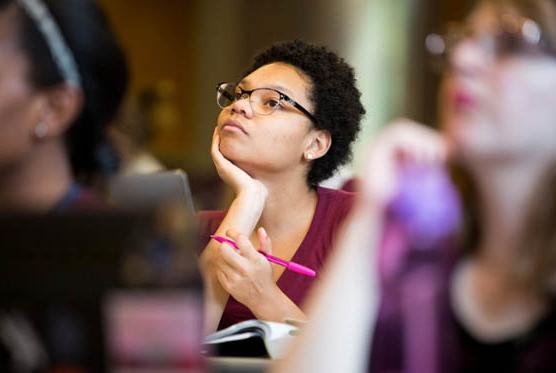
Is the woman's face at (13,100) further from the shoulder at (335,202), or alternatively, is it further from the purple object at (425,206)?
the shoulder at (335,202)

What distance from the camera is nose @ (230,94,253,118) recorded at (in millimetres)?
2068

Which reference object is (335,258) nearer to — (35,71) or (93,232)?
(93,232)

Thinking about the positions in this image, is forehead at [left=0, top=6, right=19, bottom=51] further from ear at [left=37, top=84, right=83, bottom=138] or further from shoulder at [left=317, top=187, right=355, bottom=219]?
shoulder at [left=317, top=187, right=355, bottom=219]

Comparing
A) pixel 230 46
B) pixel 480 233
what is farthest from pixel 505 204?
pixel 230 46

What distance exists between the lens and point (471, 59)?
3.74 ft

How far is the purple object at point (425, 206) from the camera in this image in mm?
1161

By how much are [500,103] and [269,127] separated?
1.00 meters

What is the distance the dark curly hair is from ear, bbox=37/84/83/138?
87cm

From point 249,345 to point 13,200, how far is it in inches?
20.1

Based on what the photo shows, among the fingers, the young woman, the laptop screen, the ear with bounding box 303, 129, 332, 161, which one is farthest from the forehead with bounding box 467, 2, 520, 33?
the ear with bounding box 303, 129, 332, 161

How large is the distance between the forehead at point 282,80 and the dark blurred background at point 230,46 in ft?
5.63

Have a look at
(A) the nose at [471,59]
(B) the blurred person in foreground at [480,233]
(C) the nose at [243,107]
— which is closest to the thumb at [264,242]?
(C) the nose at [243,107]

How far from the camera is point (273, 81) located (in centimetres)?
209

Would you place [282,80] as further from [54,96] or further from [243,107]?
[54,96]
